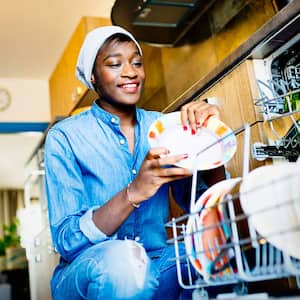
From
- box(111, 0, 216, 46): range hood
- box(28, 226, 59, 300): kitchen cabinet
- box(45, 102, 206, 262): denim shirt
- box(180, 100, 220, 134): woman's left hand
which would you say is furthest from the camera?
box(28, 226, 59, 300): kitchen cabinet

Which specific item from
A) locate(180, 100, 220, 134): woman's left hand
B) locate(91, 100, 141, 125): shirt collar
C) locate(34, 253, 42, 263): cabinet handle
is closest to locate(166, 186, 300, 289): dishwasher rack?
locate(180, 100, 220, 134): woman's left hand

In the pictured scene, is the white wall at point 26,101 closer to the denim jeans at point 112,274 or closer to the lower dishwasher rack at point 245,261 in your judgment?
the denim jeans at point 112,274

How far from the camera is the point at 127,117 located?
1.34 m

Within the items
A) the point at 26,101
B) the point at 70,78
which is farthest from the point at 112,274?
the point at 26,101

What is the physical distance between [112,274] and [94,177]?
13.0 inches

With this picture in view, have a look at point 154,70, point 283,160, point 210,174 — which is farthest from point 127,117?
point 154,70

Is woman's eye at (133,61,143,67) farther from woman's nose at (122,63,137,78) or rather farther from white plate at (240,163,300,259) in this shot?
white plate at (240,163,300,259)

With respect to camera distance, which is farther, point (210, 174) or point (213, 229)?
point (210, 174)

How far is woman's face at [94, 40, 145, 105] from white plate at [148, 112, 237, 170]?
317 mm

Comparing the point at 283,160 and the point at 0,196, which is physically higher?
the point at 0,196

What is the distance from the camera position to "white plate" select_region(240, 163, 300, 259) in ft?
2.44

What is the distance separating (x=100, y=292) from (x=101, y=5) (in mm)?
2919

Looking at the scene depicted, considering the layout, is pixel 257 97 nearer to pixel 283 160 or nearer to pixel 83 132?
pixel 283 160

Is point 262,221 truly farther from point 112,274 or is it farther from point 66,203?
point 66,203
